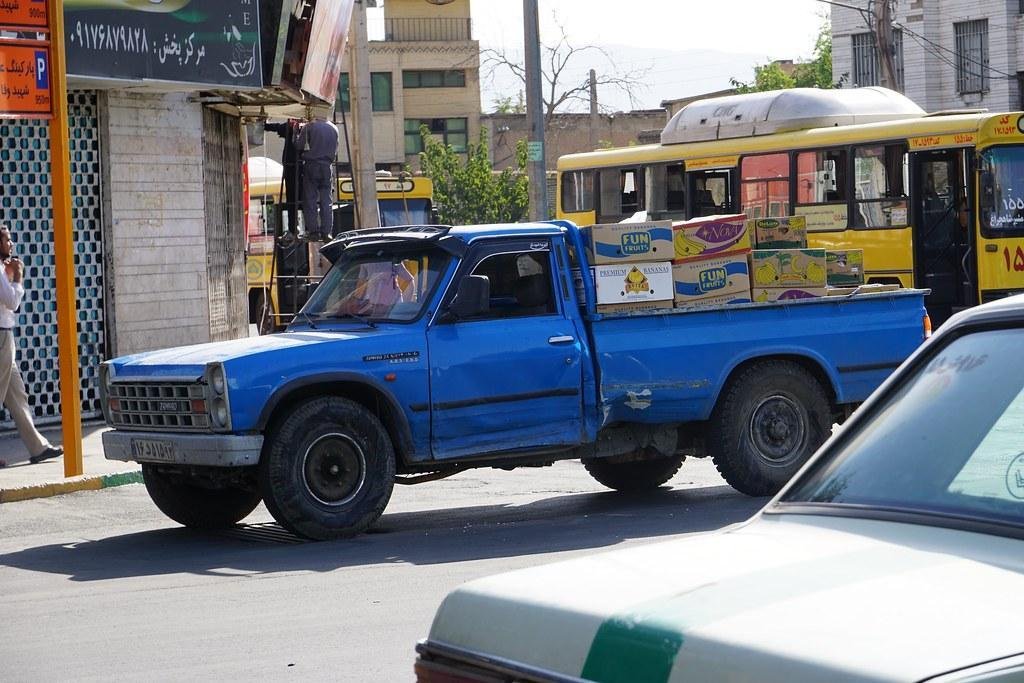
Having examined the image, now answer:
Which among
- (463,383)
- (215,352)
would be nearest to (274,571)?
(215,352)

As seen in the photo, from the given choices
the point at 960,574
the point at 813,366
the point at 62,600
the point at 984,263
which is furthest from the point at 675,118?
the point at 960,574

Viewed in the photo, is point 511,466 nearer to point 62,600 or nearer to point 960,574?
→ point 62,600

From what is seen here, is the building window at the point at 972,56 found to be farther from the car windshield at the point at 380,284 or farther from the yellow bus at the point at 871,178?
the car windshield at the point at 380,284

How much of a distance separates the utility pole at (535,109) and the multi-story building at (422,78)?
4654 centimetres

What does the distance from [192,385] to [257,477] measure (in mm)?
667

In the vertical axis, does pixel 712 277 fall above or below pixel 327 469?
above

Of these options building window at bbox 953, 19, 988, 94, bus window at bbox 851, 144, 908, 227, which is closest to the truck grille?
bus window at bbox 851, 144, 908, 227

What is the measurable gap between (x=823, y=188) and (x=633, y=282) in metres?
12.9

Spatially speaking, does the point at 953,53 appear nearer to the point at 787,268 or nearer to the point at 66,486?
the point at 787,268

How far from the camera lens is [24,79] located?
1262cm

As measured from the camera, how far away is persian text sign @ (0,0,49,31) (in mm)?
12547

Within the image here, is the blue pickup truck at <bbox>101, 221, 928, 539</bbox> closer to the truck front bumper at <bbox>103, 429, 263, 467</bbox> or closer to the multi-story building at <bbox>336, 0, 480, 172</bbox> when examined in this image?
the truck front bumper at <bbox>103, 429, 263, 467</bbox>

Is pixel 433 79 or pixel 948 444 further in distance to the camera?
pixel 433 79

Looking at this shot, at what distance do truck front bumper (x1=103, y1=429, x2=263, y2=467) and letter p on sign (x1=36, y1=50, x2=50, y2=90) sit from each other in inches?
145
